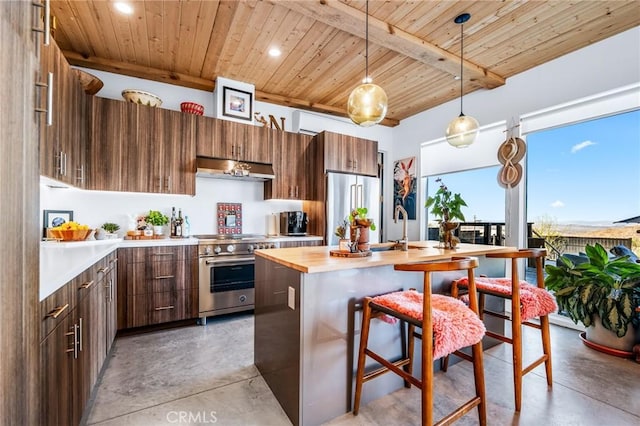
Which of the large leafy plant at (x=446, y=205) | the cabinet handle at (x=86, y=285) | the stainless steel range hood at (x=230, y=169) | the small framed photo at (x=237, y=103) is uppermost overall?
the small framed photo at (x=237, y=103)

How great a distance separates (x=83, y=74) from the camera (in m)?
2.75

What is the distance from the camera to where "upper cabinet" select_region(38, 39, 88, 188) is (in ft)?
5.98

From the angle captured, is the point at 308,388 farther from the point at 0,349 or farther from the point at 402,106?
the point at 402,106

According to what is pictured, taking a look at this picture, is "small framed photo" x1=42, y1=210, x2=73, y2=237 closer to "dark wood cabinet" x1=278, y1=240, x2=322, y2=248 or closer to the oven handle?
the oven handle

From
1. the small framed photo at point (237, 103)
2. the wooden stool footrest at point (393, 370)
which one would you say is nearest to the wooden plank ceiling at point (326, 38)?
the small framed photo at point (237, 103)

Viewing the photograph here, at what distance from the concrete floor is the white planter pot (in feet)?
0.45

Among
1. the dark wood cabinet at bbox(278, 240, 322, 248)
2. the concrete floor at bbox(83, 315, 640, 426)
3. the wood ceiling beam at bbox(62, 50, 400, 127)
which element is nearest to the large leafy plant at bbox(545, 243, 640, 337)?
the concrete floor at bbox(83, 315, 640, 426)

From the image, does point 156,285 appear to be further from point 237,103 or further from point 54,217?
point 237,103

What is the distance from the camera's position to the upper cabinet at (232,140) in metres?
3.43

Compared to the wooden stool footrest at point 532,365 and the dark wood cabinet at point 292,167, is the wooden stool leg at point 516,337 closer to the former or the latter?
the wooden stool footrest at point 532,365

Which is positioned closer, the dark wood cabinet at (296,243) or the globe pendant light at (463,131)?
the globe pendant light at (463,131)

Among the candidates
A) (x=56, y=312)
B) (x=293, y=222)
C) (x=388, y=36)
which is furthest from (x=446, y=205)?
(x=56, y=312)

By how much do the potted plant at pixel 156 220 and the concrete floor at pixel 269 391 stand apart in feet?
3.99

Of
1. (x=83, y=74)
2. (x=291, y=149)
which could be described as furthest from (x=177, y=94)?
(x=291, y=149)
